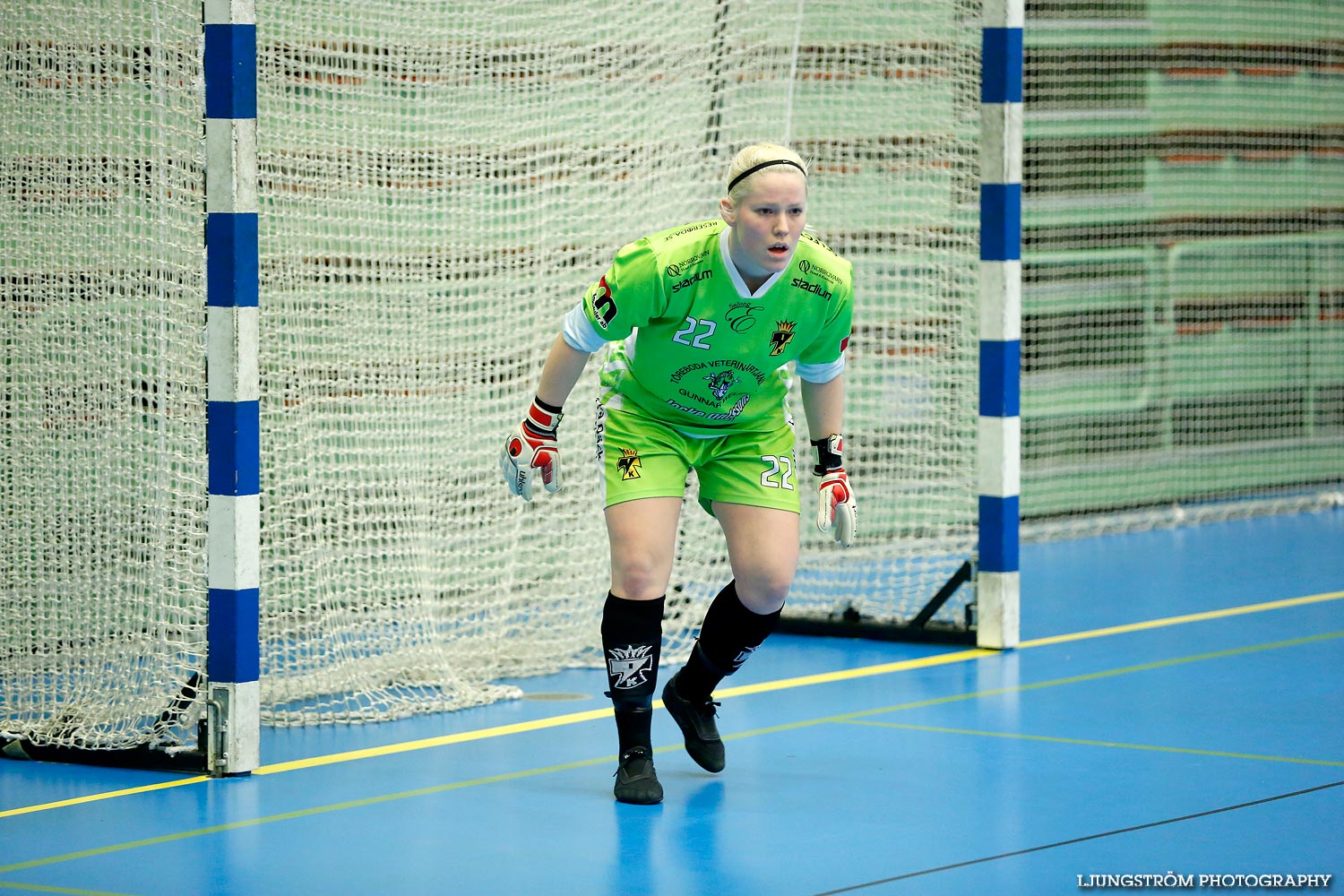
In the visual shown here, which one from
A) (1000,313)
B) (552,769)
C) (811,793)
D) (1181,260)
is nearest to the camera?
(811,793)

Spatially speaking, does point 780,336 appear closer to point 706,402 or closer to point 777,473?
point 706,402

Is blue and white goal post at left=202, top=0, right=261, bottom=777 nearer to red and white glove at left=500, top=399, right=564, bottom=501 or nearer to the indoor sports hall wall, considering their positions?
red and white glove at left=500, top=399, right=564, bottom=501

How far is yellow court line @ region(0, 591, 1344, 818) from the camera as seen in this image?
5.31m

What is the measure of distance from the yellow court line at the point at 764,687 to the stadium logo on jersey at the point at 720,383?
1.50 metres

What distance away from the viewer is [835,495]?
5.32 m

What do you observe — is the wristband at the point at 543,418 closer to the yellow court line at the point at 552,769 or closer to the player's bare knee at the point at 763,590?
the player's bare knee at the point at 763,590

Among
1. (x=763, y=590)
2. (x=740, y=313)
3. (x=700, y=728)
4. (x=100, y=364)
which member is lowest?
(x=700, y=728)

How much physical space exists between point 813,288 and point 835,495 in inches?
24.7

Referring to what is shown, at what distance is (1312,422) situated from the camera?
40.4 ft

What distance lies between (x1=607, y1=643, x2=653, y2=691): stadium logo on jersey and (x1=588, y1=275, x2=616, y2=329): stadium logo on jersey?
0.83 m

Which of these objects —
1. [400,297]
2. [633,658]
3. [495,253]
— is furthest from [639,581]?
[495,253]

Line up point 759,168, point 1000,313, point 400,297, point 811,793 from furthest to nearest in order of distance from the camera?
1. point 1000,313
2. point 400,297
3. point 811,793
4. point 759,168

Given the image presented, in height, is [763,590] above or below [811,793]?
above

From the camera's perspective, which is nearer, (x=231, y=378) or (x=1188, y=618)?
(x=231, y=378)
